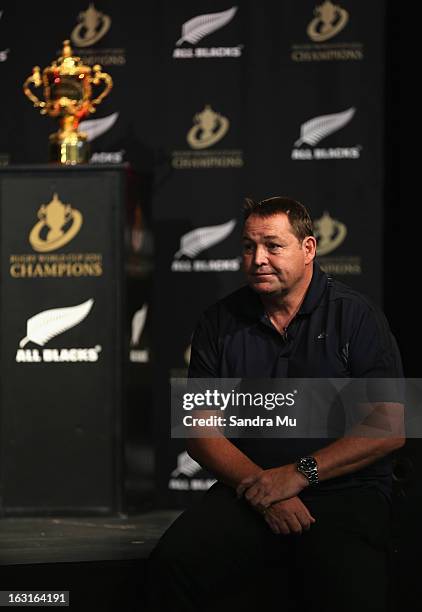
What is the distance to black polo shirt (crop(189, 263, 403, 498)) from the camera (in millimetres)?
2598

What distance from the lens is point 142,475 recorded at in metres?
4.19

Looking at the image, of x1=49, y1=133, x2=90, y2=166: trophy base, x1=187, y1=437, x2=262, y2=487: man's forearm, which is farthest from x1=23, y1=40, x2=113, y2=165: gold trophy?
x1=187, y1=437, x2=262, y2=487: man's forearm

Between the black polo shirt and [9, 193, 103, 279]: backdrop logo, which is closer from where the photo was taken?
the black polo shirt

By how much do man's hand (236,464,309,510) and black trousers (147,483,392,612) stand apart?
0.18ft

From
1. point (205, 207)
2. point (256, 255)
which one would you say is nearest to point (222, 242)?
point (205, 207)

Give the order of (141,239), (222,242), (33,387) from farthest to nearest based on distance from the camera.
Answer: (222,242) → (141,239) → (33,387)

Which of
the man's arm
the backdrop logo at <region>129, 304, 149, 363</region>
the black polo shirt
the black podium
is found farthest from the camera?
the backdrop logo at <region>129, 304, 149, 363</region>

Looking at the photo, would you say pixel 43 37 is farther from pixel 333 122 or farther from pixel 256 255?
pixel 256 255

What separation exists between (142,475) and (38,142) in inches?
60.1

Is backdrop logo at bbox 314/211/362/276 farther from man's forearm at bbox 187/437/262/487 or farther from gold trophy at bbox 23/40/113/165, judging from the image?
man's forearm at bbox 187/437/262/487

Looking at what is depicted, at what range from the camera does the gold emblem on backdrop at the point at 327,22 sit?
447 cm

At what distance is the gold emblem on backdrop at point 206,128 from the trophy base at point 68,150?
58cm

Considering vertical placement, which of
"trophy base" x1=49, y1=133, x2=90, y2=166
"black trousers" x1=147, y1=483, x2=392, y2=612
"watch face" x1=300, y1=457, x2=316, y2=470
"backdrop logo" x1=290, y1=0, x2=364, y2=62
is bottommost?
"black trousers" x1=147, y1=483, x2=392, y2=612

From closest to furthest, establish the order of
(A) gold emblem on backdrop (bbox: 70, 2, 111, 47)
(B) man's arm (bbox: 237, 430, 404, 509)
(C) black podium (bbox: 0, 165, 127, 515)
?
(B) man's arm (bbox: 237, 430, 404, 509) → (C) black podium (bbox: 0, 165, 127, 515) → (A) gold emblem on backdrop (bbox: 70, 2, 111, 47)
